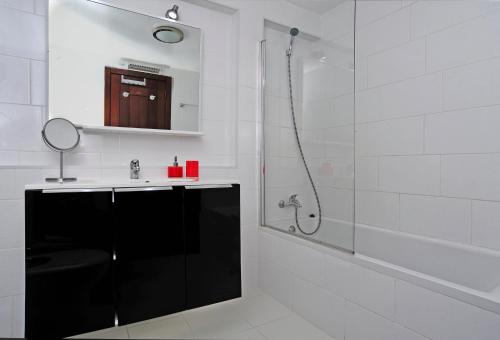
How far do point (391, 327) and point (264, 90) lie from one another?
5.28ft

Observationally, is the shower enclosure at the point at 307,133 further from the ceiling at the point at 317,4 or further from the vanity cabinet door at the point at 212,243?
the vanity cabinet door at the point at 212,243

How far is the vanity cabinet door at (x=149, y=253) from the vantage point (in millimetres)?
1313

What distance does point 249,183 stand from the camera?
2014 millimetres

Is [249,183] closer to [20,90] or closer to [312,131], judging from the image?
[312,131]

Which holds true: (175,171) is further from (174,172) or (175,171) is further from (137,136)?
(137,136)

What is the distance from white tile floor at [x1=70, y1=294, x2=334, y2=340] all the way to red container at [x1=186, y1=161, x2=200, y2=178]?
33.1 inches

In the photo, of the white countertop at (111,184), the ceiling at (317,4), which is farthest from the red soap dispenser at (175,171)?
the ceiling at (317,4)

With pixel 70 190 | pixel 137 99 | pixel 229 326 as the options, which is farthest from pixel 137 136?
pixel 229 326

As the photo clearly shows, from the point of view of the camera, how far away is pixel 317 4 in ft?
7.30

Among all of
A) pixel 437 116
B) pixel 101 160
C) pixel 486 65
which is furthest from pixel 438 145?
pixel 101 160

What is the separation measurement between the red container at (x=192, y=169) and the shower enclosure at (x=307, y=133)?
0.54 metres

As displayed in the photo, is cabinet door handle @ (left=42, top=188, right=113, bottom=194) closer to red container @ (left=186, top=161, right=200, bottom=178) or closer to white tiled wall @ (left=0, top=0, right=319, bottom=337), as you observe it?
white tiled wall @ (left=0, top=0, right=319, bottom=337)

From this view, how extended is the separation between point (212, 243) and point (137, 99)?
3.09 ft

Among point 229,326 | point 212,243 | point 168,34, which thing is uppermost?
point 168,34
